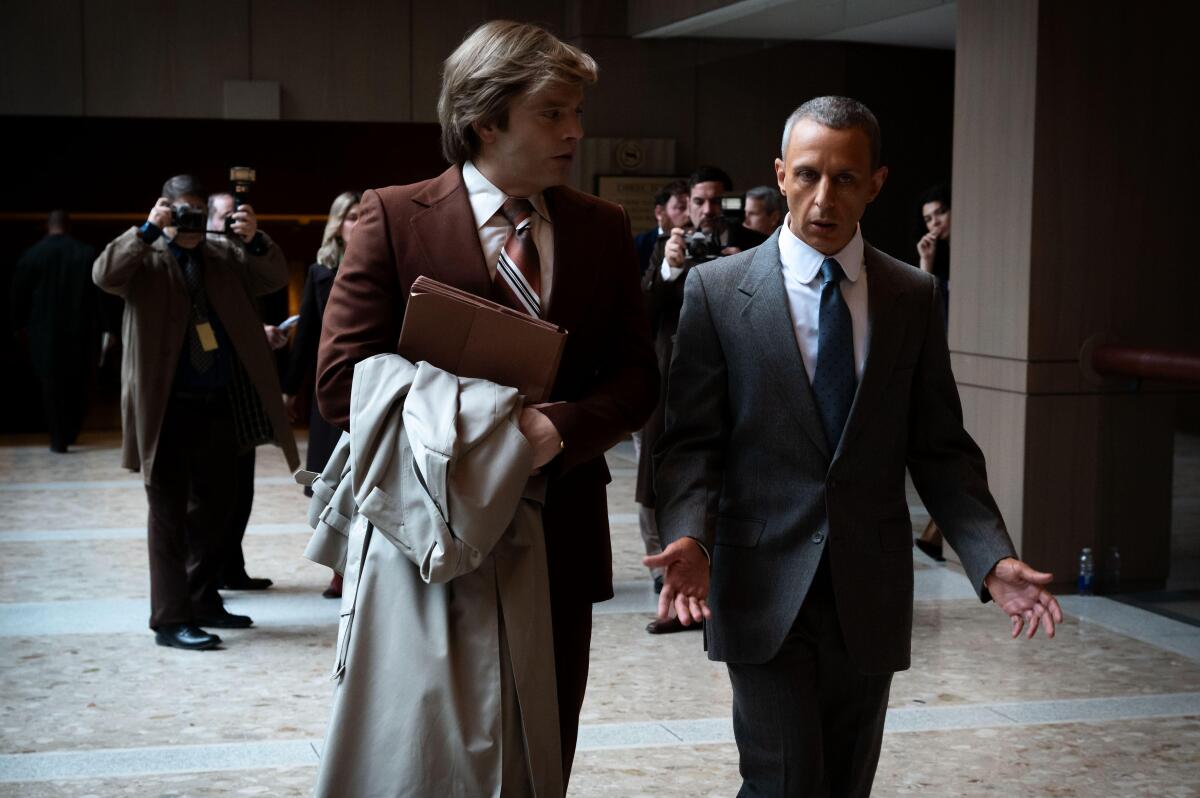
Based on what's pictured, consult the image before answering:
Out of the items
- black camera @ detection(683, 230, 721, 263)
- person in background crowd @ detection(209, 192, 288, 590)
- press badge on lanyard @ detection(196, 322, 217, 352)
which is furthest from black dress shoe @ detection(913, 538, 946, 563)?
press badge on lanyard @ detection(196, 322, 217, 352)

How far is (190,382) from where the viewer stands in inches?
226

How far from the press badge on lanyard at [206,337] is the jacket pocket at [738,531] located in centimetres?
346

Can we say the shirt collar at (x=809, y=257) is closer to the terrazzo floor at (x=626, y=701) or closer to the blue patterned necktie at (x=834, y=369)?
the blue patterned necktie at (x=834, y=369)

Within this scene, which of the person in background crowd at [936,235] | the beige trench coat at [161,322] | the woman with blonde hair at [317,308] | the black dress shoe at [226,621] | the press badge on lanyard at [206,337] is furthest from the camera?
the person in background crowd at [936,235]

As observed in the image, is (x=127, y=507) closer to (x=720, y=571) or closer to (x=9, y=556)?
(x=9, y=556)

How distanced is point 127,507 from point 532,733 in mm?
7164

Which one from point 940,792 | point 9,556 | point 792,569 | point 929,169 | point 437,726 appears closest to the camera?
point 437,726

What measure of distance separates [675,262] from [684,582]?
3.30m

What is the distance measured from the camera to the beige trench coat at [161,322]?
5.60m

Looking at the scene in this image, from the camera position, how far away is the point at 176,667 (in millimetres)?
5391

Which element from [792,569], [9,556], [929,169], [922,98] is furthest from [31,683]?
[922,98]

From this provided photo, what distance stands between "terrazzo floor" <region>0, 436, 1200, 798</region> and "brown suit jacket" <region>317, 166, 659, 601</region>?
156 cm

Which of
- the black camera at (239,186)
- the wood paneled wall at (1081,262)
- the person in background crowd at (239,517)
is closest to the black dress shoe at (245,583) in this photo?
the person in background crowd at (239,517)

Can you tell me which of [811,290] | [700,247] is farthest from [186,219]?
[811,290]
